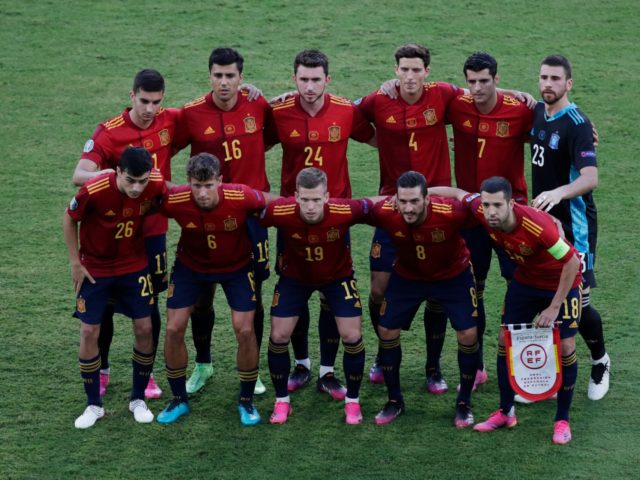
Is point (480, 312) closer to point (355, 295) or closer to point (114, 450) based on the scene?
point (355, 295)

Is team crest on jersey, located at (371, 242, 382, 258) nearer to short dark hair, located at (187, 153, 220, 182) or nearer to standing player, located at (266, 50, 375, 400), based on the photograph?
standing player, located at (266, 50, 375, 400)

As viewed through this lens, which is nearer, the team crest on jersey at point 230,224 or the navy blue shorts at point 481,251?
the team crest on jersey at point 230,224

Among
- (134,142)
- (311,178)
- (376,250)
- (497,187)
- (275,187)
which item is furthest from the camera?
(275,187)

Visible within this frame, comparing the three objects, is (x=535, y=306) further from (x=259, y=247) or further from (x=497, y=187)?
(x=259, y=247)

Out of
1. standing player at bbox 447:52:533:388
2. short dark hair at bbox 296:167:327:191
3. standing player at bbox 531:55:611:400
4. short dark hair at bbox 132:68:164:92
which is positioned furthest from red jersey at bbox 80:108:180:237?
standing player at bbox 531:55:611:400

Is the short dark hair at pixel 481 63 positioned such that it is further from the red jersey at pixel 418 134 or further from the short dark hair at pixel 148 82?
the short dark hair at pixel 148 82

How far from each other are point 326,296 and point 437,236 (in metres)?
0.90

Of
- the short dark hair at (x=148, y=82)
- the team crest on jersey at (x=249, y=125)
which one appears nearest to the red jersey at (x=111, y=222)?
the short dark hair at (x=148, y=82)

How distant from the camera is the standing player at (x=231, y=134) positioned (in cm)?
843

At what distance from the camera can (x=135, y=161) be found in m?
7.64

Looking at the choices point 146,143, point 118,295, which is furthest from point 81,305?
point 146,143

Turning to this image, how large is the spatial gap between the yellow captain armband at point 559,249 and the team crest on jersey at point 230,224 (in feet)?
6.75

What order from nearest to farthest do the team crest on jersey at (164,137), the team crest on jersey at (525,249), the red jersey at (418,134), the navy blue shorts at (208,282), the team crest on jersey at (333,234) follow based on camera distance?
the team crest on jersey at (525,249)
the team crest on jersey at (333,234)
the navy blue shorts at (208,282)
the team crest on jersey at (164,137)
the red jersey at (418,134)

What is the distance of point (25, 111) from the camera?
533 inches
